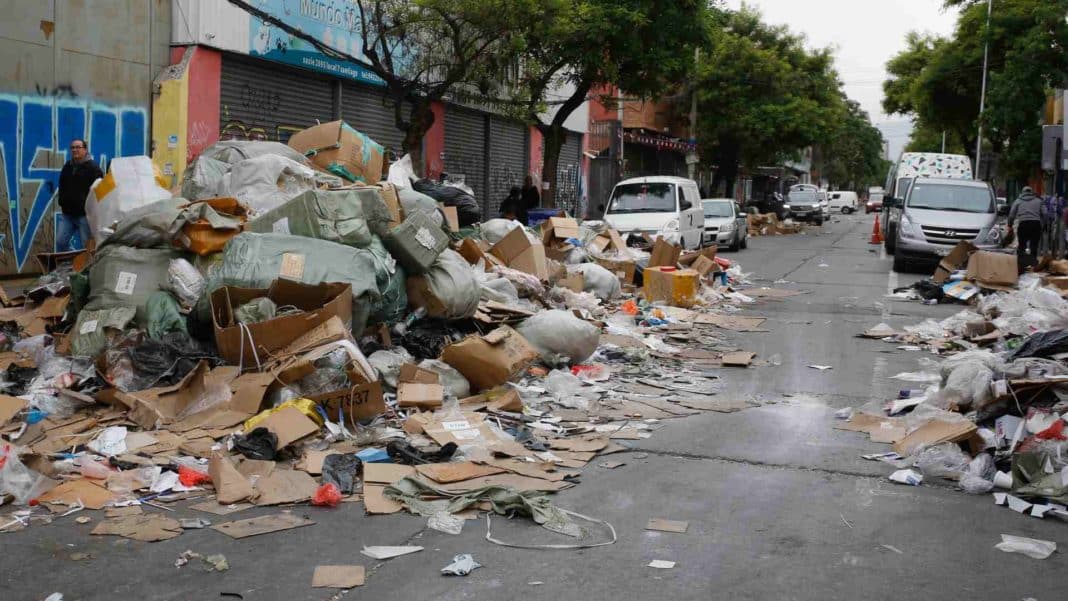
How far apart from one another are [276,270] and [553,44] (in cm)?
1524

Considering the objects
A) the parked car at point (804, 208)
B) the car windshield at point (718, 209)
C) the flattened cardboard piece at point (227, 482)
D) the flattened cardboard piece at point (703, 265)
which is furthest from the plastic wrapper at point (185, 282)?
the parked car at point (804, 208)

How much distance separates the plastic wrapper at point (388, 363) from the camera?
7.42 m

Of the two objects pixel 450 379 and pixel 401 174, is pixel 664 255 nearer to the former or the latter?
pixel 401 174

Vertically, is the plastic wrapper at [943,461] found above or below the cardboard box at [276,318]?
below

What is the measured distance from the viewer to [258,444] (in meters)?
5.83

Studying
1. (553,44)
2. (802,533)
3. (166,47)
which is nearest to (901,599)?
(802,533)

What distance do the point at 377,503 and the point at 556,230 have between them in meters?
9.77

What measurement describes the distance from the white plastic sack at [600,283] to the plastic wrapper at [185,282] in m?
6.20

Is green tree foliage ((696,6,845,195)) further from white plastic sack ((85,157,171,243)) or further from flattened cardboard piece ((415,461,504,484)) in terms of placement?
flattened cardboard piece ((415,461,504,484))

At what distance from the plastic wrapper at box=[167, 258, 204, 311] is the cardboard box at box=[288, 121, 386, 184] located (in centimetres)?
293

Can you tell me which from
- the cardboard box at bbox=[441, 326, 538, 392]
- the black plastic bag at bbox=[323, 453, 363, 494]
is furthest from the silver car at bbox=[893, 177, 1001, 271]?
the black plastic bag at bbox=[323, 453, 363, 494]

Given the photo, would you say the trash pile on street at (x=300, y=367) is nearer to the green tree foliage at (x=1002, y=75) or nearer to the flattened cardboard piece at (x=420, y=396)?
the flattened cardboard piece at (x=420, y=396)

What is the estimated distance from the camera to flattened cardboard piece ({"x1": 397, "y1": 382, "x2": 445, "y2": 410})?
6926 mm

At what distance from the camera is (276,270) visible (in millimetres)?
7492
